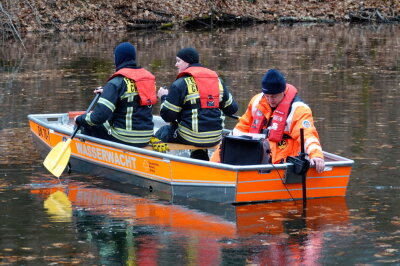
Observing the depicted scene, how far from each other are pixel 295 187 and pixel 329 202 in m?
0.38

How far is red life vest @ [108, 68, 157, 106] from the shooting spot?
33.8ft

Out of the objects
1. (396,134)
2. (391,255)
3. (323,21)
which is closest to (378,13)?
(323,21)

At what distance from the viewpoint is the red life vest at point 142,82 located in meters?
10.3

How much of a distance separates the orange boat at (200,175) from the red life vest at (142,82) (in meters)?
0.57

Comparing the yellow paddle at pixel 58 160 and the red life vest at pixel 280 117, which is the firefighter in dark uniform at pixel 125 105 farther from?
the red life vest at pixel 280 117

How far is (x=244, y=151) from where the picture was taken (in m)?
9.16

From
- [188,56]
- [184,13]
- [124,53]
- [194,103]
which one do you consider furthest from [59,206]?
[184,13]

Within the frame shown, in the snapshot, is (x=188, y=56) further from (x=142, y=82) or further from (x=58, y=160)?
(x=58, y=160)

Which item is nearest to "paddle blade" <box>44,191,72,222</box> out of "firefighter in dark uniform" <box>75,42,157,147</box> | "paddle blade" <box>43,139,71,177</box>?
"paddle blade" <box>43,139,71,177</box>

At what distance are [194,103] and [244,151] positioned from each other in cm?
120

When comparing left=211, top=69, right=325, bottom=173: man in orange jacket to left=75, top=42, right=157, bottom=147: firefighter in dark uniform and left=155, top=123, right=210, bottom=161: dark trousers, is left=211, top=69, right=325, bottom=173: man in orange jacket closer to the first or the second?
left=155, top=123, right=210, bottom=161: dark trousers

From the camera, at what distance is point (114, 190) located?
1017 centimetres

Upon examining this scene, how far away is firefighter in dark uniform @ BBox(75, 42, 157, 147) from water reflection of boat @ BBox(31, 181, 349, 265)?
84cm

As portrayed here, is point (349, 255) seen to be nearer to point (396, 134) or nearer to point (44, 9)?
point (396, 134)
